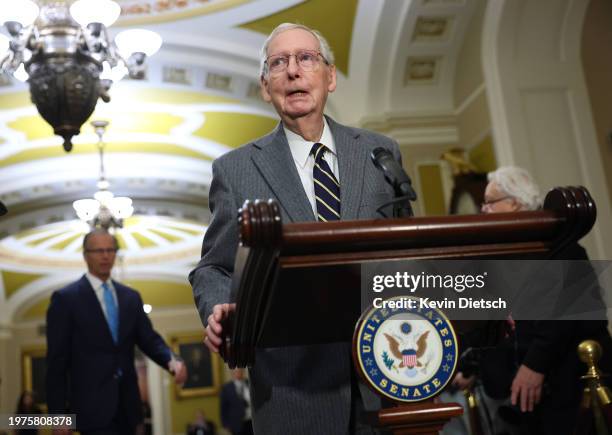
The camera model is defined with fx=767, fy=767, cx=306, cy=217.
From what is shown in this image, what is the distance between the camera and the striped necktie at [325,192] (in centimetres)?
143

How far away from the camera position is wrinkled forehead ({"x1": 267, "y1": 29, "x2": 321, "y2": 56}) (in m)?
1.65

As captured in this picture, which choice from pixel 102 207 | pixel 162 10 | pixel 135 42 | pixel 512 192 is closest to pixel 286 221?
pixel 512 192

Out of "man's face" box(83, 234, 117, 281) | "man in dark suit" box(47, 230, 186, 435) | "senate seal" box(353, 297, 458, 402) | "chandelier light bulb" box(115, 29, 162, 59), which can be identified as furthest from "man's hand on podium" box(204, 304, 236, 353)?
"chandelier light bulb" box(115, 29, 162, 59)

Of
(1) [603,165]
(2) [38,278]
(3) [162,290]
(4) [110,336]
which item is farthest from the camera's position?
(3) [162,290]

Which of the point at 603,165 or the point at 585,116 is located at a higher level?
the point at 585,116

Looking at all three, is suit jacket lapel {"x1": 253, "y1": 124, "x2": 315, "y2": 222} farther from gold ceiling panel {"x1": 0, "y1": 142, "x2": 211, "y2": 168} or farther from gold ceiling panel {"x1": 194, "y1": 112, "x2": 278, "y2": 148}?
gold ceiling panel {"x1": 0, "y1": 142, "x2": 211, "y2": 168}

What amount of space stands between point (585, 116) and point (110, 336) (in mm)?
3513

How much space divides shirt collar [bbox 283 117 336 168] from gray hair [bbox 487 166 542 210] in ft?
4.85

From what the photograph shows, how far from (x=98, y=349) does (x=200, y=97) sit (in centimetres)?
529

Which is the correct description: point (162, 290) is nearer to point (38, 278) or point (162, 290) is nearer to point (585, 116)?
point (38, 278)

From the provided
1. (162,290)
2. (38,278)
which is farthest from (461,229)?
(162,290)

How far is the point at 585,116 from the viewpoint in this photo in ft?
17.3

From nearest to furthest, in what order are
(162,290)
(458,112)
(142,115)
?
(458,112)
(142,115)
(162,290)

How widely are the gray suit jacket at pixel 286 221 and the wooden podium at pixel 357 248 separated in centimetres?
16
